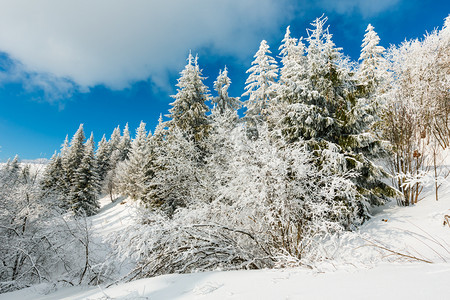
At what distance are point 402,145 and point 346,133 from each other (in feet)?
6.97

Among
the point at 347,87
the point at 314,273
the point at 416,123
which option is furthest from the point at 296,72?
the point at 314,273

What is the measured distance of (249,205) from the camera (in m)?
6.30

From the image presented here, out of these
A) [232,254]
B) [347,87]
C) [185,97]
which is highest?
[185,97]

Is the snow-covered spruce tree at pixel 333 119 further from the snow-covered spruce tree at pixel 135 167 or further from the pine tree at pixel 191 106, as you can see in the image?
the snow-covered spruce tree at pixel 135 167

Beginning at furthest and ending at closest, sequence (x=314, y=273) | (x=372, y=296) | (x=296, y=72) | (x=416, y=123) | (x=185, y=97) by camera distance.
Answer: (x=185, y=97) → (x=296, y=72) → (x=416, y=123) → (x=314, y=273) → (x=372, y=296)

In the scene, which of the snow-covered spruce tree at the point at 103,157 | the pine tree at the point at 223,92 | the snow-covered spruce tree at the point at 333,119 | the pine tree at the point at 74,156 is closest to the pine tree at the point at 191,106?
the pine tree at the point at 223,92

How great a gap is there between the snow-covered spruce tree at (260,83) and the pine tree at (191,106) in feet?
13.4

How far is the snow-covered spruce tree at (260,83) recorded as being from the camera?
18125 mm

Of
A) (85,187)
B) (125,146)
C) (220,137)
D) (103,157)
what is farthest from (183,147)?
(125,146)

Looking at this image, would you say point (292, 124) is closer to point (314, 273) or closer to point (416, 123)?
point (416, 123)

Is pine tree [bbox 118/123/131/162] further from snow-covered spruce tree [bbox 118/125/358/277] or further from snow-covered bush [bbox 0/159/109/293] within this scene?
snow-covered spruce tree [bbox 118/125/358/277]

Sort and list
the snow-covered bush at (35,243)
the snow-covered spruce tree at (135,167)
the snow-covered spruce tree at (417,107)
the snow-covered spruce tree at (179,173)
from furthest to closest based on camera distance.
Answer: the snow-covered spruce tree at (135,167) < the snow-covered spruce tree at (179,173) < the snow-covered spruce tree at (417,107) < the snow-covered bush at (35,243)

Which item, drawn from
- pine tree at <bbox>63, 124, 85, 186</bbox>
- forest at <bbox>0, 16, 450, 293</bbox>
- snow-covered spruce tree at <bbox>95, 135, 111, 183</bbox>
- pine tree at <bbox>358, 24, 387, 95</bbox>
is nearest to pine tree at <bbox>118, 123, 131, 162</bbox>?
snow-covered spruce tree at <bbox>95, 135, 111, 183</bbox>

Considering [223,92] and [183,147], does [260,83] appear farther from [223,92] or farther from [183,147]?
[183,147]
